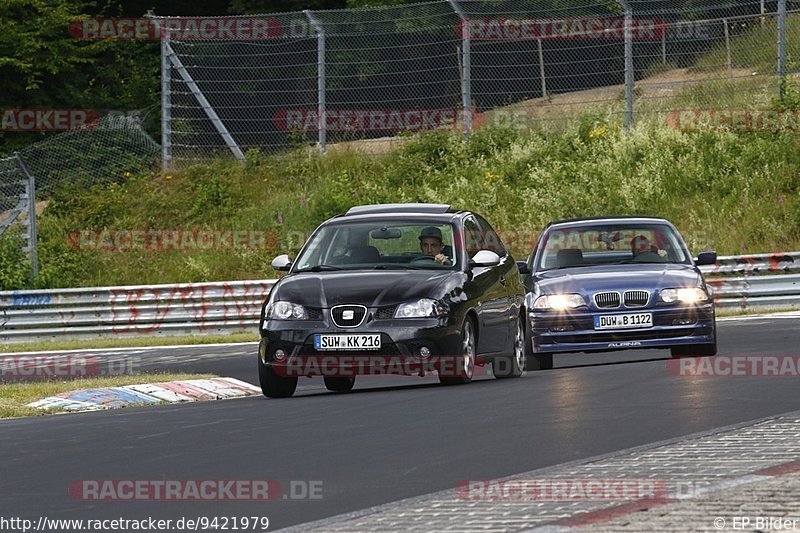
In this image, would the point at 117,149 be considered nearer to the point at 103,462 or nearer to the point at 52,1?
the point at 52,1

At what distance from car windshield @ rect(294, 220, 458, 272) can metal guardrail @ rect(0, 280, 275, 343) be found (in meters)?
11.5

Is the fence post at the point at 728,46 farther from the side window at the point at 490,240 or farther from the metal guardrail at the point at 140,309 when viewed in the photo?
the side window at the point at 490,240

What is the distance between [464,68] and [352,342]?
704 inches

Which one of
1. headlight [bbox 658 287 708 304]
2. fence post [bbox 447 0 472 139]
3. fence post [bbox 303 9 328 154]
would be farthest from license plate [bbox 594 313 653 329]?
fence post [bbox 303 9 328 154]

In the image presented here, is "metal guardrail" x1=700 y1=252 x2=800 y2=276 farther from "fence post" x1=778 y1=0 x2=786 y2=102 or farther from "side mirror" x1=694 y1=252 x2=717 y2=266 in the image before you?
"side mirror" x1=694 y1=252 x2=717 y2=266

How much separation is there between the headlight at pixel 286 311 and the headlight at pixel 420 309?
0.82 meters

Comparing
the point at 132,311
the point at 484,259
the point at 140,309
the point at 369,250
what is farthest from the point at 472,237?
the point at 132,311

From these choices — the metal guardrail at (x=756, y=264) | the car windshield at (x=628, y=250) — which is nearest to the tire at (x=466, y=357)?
the car windshield at (x=628, y=250)

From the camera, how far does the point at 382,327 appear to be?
14461mm

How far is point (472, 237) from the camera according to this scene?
16.5 meters

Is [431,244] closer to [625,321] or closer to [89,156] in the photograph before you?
[625,321]

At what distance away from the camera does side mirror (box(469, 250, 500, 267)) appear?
51.0 feet

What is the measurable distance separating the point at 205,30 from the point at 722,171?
34.9 feet

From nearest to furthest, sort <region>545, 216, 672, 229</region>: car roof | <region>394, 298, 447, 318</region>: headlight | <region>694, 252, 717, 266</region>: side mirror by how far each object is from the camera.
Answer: <region>394, 298, 447, 318</region>: headlight, <region>694, 252, 717, 266</region>: side mirror, <region>545, 216, 672, 229</region>: car roof
